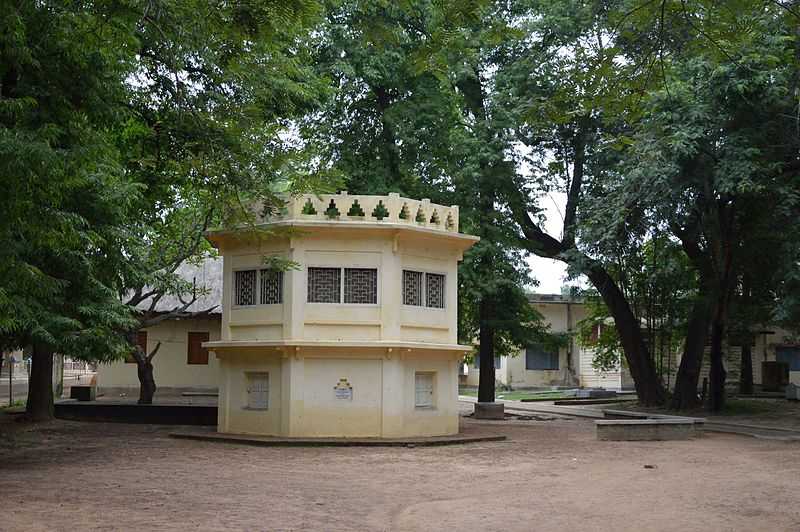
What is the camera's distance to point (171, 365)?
4094cm

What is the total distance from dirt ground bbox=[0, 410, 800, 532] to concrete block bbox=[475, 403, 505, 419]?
8.27 metres

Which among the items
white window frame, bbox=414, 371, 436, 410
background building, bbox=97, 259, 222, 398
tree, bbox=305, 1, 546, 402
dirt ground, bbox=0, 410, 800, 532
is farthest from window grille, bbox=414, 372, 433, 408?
background building, bbox=97, 259, 222, 398

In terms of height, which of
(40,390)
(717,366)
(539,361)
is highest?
(717,366)

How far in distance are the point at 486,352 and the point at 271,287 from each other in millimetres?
11425

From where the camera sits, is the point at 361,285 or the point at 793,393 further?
the point at 793,393

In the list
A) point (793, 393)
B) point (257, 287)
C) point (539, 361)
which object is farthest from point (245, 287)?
point (539, 361)

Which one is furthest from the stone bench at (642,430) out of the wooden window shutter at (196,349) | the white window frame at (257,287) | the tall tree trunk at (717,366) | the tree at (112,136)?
the wooden window shutter at (196,349)

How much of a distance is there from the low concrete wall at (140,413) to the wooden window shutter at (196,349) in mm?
13469

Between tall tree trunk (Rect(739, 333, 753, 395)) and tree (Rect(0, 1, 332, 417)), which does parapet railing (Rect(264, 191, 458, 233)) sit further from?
tall tree trunk (Rect(739, 333, 753, 395))

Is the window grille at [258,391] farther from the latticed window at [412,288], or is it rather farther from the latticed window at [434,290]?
the latticed window at [434,290]

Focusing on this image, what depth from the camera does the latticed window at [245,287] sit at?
2194cm

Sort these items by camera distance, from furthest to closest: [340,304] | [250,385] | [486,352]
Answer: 1. [486,352]
2. [250,385]
3. [340,304]

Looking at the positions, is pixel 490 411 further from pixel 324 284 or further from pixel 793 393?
pixel 793 393

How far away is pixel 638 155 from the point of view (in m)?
25.5
